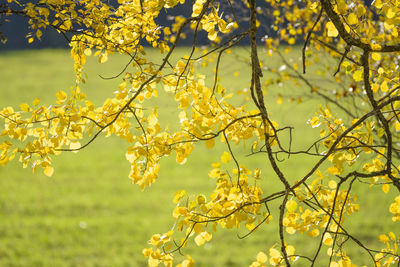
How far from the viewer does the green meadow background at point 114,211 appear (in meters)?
4.82

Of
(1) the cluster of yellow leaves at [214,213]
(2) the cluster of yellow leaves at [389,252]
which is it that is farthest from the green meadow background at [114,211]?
(2) the cluster of yellow leaves at [389,252]

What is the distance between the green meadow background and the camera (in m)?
4.82

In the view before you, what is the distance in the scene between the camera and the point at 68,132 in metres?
1.67

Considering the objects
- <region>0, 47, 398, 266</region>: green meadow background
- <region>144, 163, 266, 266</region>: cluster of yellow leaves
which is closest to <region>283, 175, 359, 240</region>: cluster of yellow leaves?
<region>144, 163, 266, 266</region>: cluster of yellow leaves

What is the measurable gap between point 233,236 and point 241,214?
3951 mm

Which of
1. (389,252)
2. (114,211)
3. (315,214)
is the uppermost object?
(114,211)

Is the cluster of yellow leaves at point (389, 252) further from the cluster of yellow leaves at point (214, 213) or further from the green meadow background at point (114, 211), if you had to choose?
the green meadow background at point (114, 211)

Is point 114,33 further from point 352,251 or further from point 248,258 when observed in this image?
point 352,251

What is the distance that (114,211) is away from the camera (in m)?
6.23

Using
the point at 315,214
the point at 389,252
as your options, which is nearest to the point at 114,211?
the point at 315,214

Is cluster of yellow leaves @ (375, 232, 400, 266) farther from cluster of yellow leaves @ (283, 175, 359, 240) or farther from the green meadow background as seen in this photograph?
the green meadow background

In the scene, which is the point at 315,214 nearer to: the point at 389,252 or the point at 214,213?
the point at 389,252

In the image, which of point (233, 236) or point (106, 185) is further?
point (106, 185)

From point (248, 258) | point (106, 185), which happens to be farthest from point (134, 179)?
point (106, 185)
